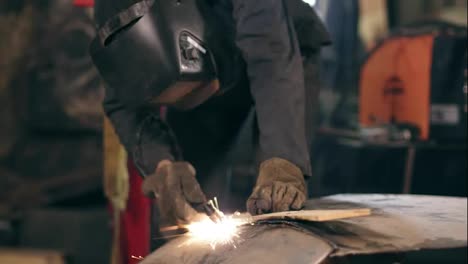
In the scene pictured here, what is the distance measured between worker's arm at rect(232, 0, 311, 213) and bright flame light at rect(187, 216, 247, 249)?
129 mm

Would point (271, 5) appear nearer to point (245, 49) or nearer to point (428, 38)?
point (245, 49)

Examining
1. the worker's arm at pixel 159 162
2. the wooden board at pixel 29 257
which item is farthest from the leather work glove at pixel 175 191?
the wooden board at pixel 29 257

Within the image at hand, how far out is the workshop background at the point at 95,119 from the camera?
4.16m

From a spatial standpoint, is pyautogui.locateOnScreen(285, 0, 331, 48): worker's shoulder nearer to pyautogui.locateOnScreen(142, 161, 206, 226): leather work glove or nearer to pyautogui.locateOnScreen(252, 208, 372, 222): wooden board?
pyautogui.locateOnScreen(142, 161, 206, 226): leather work glove

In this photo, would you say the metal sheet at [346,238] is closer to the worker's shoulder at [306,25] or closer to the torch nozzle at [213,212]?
the torch nozzle at [213,212]

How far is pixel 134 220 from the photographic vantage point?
330 cm

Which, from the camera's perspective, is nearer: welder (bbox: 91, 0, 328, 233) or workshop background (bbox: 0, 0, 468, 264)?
welder (bbox: 91, 0, 328, 233)

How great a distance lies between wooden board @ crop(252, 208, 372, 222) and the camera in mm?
1638

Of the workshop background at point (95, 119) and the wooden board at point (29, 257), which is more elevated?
the workshop background at point (95, 119)

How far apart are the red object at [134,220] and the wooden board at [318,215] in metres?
1.51

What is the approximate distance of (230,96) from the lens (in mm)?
2486

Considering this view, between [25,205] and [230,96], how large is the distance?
3.38 metres

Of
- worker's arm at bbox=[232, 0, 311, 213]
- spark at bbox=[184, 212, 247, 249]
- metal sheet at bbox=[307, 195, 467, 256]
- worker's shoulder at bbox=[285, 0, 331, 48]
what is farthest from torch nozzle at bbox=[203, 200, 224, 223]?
worker's shoulder at bbox=[285, 0, 331, 48]

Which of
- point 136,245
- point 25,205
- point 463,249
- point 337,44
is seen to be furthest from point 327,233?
point 25,205
